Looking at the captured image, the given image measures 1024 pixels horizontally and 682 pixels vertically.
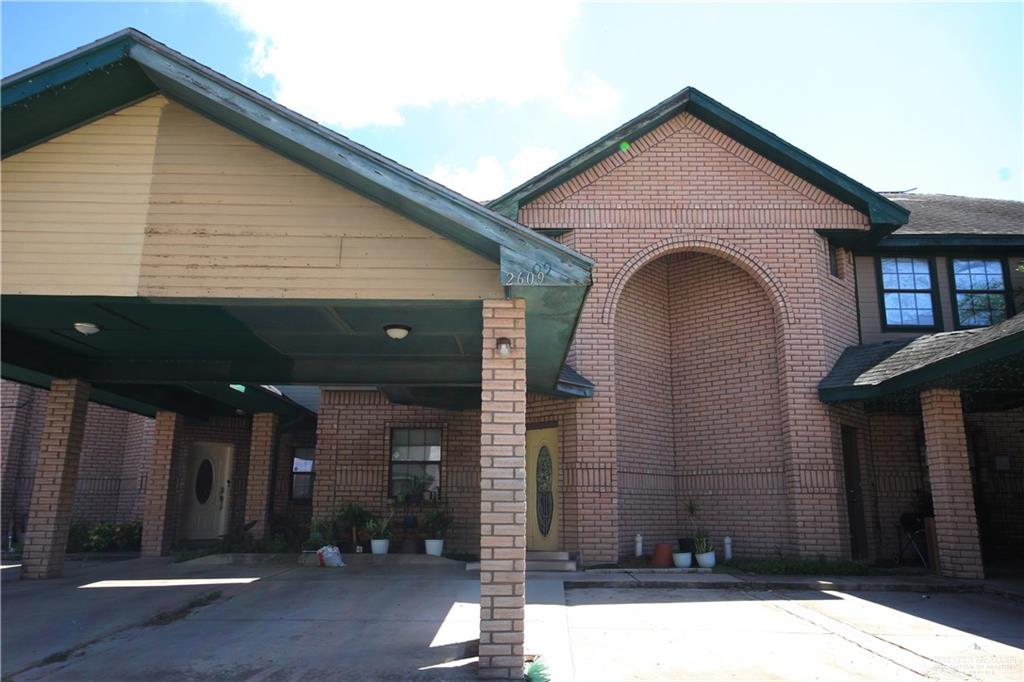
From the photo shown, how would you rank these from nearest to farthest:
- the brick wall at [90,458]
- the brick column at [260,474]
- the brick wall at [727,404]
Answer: the brick wall at [727,404] → the brick column at [260,474] → the brick wall at [90,458]

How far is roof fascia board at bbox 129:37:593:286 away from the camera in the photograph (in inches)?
214

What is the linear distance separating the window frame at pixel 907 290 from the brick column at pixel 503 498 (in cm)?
1024

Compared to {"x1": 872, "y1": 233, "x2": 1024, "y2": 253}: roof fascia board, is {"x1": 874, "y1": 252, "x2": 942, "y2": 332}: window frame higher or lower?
lower

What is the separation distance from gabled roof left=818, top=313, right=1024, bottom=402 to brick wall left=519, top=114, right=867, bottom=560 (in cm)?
44

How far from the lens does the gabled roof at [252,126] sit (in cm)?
544

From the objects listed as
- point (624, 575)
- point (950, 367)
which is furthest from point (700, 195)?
point (624, 575)

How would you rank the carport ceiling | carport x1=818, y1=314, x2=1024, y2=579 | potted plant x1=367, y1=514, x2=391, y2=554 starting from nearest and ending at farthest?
the carport ceiling → carport x1=818, y1=314, x2=1024, y2=579 → potted plant x1=367, y1=514, x2=391, y2=554

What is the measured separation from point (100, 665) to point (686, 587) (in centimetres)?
692

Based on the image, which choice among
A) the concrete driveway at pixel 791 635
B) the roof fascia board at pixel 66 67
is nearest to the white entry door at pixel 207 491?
the concrete driveway at pixel 791 635

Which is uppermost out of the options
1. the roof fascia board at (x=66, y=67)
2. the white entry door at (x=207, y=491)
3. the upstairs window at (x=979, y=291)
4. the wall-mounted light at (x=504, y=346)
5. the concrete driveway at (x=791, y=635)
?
the upstairs window at (x=979, y=291)

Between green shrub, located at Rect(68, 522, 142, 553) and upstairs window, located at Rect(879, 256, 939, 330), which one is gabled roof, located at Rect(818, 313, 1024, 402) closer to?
upstairs window, located at Rect(879, 256, 939, 330)

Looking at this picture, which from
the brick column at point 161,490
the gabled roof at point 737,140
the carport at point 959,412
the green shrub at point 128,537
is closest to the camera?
the carport at point 959,412

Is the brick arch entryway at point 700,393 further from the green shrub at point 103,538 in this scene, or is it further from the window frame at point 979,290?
the green shrub at point 103,538

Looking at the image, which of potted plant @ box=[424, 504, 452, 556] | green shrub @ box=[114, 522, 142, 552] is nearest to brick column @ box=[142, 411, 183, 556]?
green shrub @ box=[114, 522, 142, 552]
